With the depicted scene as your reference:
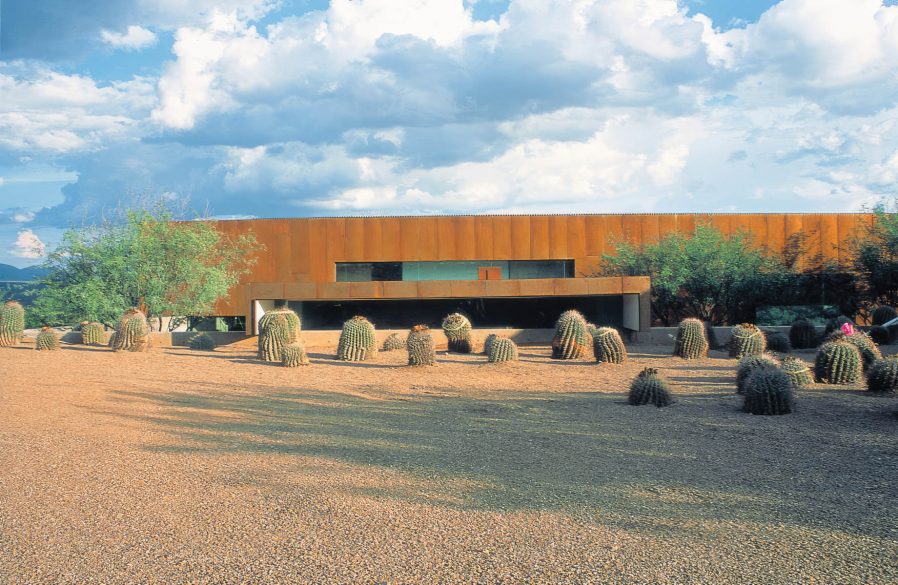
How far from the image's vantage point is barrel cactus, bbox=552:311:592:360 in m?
21.8

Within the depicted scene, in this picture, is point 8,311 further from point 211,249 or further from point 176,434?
point 176,434

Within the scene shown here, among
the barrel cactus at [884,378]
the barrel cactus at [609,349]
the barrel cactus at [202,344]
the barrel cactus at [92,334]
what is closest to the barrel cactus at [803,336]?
the barrel cactus at [609,349]

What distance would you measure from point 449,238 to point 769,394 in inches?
936

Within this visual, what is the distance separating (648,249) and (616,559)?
28185 mm

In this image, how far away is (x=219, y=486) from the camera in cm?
771

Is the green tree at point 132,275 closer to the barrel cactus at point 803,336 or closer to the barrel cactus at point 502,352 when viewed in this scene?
the barrel cactus at point 502,352

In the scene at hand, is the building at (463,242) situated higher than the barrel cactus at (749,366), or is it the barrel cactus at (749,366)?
the building at (463,242)

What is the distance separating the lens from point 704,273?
31.1 m

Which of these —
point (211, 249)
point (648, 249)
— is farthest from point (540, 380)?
point (211, 249)

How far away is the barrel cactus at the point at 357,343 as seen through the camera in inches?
857

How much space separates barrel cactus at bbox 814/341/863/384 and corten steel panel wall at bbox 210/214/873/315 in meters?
19.5

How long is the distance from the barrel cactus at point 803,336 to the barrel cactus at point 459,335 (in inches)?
433

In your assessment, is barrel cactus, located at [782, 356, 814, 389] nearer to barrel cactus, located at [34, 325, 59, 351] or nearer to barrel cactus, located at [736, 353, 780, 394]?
barrel cactus, located at [736, 353, 780, 394]

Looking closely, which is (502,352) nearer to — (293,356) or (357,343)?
(357,343)
